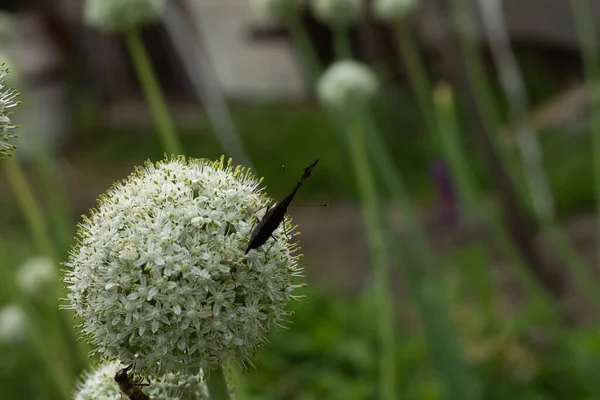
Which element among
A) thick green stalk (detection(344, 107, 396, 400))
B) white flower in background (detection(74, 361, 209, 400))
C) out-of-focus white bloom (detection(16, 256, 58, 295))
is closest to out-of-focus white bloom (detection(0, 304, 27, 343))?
out-of-focus white bloom (detection(16, 256, 58, 295))

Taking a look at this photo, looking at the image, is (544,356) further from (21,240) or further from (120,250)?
(21,240)

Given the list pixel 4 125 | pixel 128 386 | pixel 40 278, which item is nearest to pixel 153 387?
pixel 128 386

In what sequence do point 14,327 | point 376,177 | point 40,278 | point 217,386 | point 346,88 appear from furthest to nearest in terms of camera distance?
1. point 376,177
2. point 14,327
3. point 346,88
4. point 40,278
5. point 217,386

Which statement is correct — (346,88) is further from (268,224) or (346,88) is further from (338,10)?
(268,224)

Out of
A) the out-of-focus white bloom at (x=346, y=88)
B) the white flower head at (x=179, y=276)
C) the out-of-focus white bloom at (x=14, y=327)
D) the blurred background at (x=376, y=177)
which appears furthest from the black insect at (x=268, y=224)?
the out-of-focus white bloom at (x=14, y=327)

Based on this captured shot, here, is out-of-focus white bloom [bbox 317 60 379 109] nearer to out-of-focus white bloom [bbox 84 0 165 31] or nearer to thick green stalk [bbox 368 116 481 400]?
thick green stalk [bbox 368 116 481 400]

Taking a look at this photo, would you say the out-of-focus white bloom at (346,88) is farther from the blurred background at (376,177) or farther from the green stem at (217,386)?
the green stem at (217,386)
